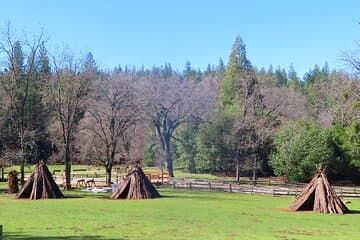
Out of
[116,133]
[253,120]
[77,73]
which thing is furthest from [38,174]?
[253,120]

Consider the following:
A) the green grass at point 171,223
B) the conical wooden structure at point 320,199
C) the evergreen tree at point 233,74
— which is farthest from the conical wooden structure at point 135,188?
the evergreen tree at point 233,74

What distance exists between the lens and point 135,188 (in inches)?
1822

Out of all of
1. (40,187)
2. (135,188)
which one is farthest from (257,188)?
(40,187)

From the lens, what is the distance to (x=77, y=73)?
6134cm

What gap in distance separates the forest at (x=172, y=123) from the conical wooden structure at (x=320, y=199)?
1527 cm

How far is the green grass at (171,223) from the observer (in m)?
21.8

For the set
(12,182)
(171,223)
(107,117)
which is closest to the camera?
(171,223)

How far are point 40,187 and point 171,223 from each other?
22830 millimetres

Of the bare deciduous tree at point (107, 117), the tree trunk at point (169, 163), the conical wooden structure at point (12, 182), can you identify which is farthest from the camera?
the tree trunk at point (169, 163)

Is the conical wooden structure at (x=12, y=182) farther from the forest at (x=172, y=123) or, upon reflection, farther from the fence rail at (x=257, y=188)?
the fence rail at (x=257, y=188)

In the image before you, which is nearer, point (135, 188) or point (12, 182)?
point (135, 188)

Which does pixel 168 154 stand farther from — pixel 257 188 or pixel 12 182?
pixel 12 182

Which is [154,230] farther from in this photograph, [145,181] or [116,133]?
[116,133]

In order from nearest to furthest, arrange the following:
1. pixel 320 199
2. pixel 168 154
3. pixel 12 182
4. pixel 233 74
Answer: pixel 320 199 < pixel 12 182 < pixel 168 154 < pixel 233 74
